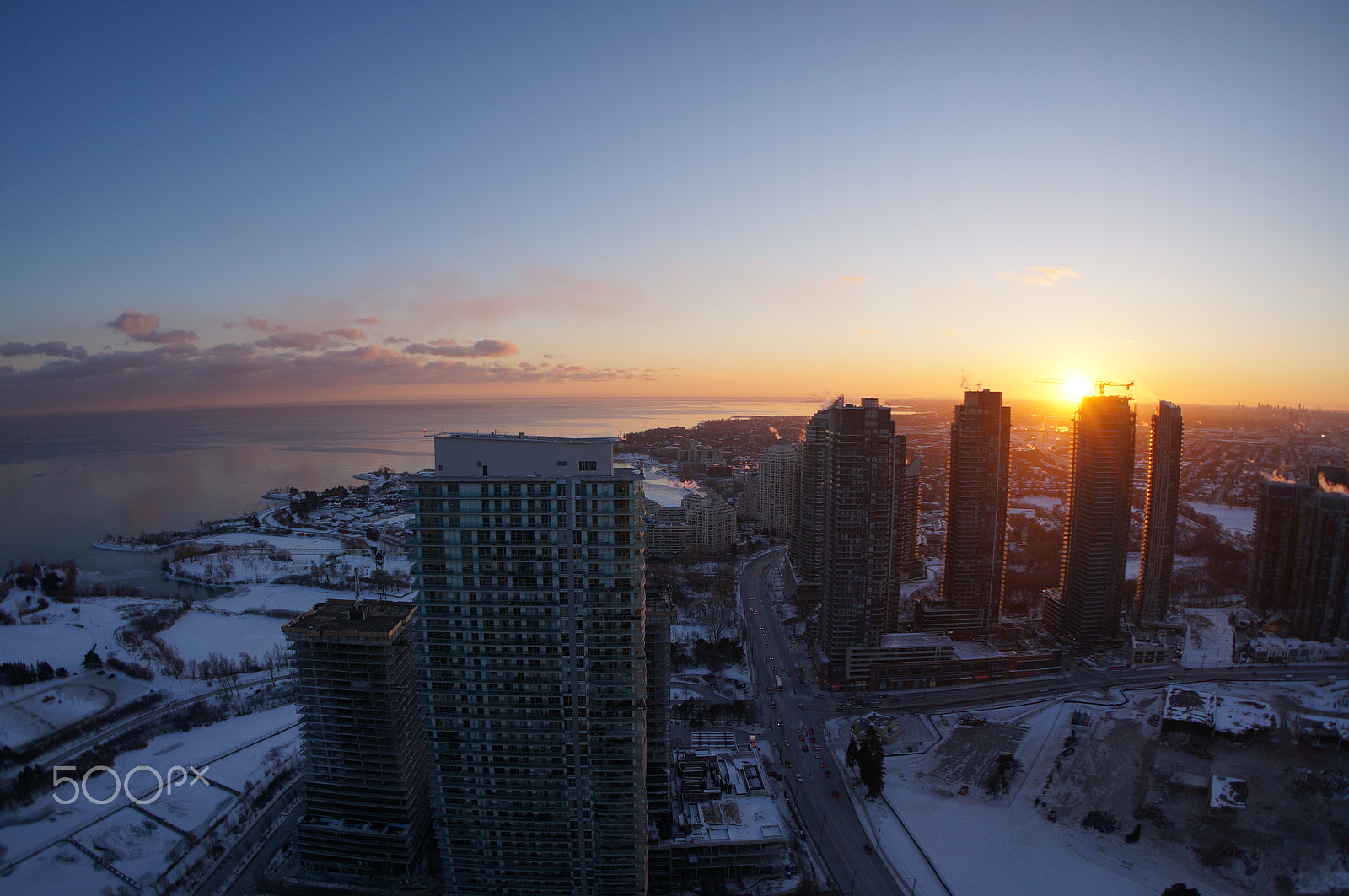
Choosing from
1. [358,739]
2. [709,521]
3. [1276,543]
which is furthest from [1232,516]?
[358,739]

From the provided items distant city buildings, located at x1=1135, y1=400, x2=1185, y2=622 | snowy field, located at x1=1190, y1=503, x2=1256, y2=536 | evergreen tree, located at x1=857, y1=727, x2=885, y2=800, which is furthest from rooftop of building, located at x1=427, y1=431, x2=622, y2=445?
snowy field, located at x1=1190, y1=503, x2=1256, y2=536

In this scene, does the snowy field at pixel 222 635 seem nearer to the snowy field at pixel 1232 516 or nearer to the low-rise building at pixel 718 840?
the low-rise building at pixel 718 840

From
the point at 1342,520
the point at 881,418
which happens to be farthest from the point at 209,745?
the point at 1342,520

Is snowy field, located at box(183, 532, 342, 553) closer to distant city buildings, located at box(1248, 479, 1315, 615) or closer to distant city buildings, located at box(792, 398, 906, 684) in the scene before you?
distant city buildings, located at box(792, 398, 906, 684)

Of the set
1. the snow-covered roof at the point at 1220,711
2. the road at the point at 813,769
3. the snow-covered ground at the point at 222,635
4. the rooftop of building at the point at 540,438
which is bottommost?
the snow-covered ground at the point at 222,635

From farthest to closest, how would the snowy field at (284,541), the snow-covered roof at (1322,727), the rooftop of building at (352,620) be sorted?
the snowy field at (284,541) < the snow-covered roof at (1322,727) < the rooftop of building at (352,620)

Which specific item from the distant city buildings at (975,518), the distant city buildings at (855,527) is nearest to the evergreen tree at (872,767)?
the distant city buildings at (855,527)

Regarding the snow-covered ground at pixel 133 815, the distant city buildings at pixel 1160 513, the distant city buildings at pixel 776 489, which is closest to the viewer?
the snow-covered ground at pixel 133 815

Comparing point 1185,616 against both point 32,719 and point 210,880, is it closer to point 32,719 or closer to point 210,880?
point 210,880
